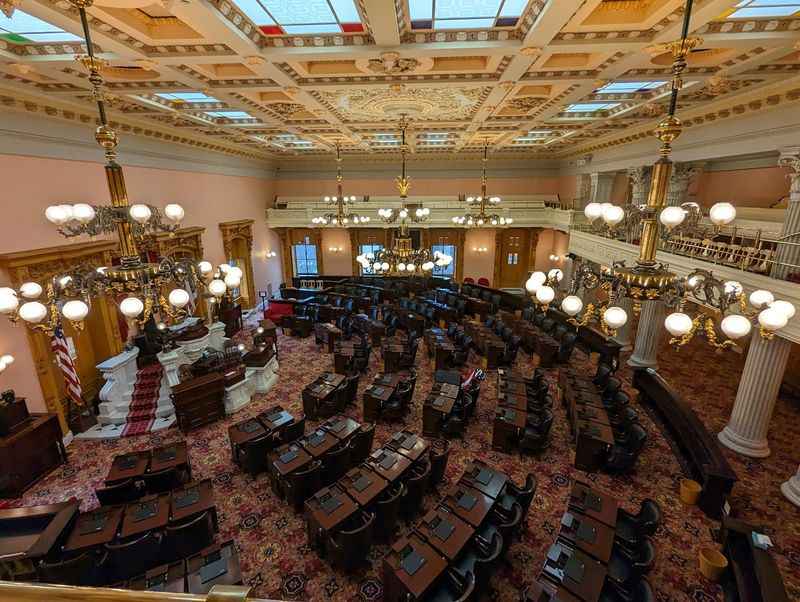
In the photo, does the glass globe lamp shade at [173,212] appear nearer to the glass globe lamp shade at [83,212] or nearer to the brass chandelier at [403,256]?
the glass globe lamp shade at [83,212]

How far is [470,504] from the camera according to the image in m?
5.05

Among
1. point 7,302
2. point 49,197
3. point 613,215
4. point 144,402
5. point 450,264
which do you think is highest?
point 49,197

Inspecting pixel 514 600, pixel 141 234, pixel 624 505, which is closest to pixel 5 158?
pixel 141 234

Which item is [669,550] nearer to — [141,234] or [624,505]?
[624,505]

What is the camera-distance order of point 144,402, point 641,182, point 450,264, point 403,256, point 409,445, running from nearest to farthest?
point 409,445 < point 403,256 < point 144,402 < point 641,182 < point 450,264

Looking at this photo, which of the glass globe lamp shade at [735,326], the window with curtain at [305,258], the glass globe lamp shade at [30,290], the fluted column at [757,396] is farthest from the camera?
the window with curtain at [305,258]

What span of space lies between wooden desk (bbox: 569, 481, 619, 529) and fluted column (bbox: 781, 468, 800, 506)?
3.81 meters

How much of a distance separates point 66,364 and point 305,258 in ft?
45.6

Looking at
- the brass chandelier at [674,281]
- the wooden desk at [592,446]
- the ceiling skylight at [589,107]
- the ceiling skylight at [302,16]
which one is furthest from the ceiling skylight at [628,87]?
the wooden desk at [592,446]

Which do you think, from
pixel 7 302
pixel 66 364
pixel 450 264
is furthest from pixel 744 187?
pixel 66 364

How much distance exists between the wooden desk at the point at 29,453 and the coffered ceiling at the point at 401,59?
19.4 ft

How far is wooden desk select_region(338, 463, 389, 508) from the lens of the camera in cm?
525

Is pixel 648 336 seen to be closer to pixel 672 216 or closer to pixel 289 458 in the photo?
pixel 672 216

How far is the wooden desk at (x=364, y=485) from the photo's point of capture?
5.25m
